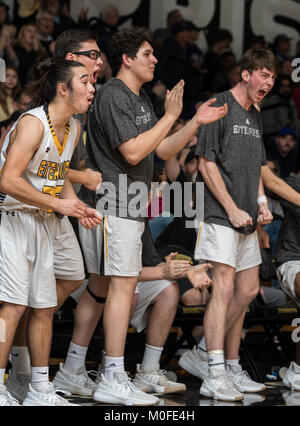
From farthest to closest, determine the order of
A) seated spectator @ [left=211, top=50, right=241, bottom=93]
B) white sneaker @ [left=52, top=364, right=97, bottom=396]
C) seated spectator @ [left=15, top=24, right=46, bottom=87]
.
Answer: seated spectator @ [left=211, top=50, right=241, bottom=93] → seated spectator @ [left=15, top=24, right=46, bottom=87] → white sneaker @ [left=52, top=364, right=97, bottom=396]

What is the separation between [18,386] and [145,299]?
98cm

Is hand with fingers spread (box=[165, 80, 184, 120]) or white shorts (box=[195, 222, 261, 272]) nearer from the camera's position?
hand with fingers spread (box=[165, 80, 184, 120])

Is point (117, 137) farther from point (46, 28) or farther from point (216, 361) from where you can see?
point (46, 28)

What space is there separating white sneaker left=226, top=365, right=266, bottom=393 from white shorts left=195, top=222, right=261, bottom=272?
62 centimetres

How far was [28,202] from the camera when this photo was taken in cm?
338

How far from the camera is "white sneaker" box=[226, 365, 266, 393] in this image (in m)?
4.34

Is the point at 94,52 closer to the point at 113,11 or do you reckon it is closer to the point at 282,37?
the point at 113,11

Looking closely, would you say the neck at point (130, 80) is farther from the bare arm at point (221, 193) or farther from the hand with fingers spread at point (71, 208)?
the hand with fingers spread at point (71, 208)

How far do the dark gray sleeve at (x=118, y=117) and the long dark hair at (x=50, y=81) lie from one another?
1.07ft

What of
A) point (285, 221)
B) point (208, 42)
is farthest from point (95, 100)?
point (208, 42)

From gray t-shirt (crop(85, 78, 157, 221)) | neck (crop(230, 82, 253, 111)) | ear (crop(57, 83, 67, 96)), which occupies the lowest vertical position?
gray t-shirt (crop(85, 78, 157, 221))

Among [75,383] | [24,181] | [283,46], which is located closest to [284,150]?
[283,46]

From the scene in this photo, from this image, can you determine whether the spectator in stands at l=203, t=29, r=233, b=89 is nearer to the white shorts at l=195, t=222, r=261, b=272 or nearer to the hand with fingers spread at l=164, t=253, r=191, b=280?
the white shorts at l=195, t=222, r=261, b=272

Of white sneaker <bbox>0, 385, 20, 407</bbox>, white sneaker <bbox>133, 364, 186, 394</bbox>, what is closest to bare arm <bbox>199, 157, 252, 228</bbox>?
white sneaker <bbox>133, 364, 186, 394</bbox>
